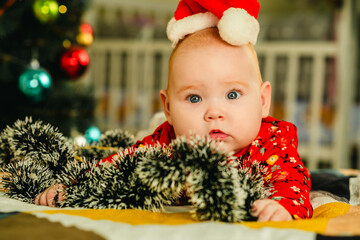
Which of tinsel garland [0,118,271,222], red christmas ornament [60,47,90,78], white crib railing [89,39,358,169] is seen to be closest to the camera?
tinsel garland [0,118,271,222]

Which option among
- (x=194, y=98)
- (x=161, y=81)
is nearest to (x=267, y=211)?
(x=194, y=98)

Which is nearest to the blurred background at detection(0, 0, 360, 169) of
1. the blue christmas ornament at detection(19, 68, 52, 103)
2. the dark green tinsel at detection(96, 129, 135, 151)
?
the blue christmas ornament at detection(19, 68, 52, 103)

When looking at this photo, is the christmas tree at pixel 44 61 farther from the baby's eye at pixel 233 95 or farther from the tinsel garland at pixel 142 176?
the baby's eye at pixel 233 95

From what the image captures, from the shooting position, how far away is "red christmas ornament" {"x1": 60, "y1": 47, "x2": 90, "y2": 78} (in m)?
1.63

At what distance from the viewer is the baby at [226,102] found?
29.0 inches

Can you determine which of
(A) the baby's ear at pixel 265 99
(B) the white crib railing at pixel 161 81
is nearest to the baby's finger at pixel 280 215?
(A) the baby's ear at pixel 265 99

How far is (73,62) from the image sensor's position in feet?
5.34

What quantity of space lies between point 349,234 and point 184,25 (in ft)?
1.78

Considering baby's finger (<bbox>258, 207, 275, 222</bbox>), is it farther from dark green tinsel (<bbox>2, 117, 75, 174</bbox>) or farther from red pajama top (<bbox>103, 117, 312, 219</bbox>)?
dark green tinsel (<bbox>2, 117, 75, 174</bbox>)

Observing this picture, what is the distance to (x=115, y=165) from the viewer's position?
2.06ft

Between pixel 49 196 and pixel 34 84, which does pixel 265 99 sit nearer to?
pixel 49 196

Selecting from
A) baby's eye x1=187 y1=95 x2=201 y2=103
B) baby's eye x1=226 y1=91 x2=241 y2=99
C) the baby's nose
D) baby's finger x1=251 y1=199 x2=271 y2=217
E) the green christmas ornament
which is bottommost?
baby's finger x1=251 y1=199 x2=271 y2=217

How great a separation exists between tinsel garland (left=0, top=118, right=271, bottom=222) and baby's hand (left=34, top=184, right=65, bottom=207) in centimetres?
1

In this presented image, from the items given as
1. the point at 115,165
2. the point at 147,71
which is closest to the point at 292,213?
the point at 115,165
